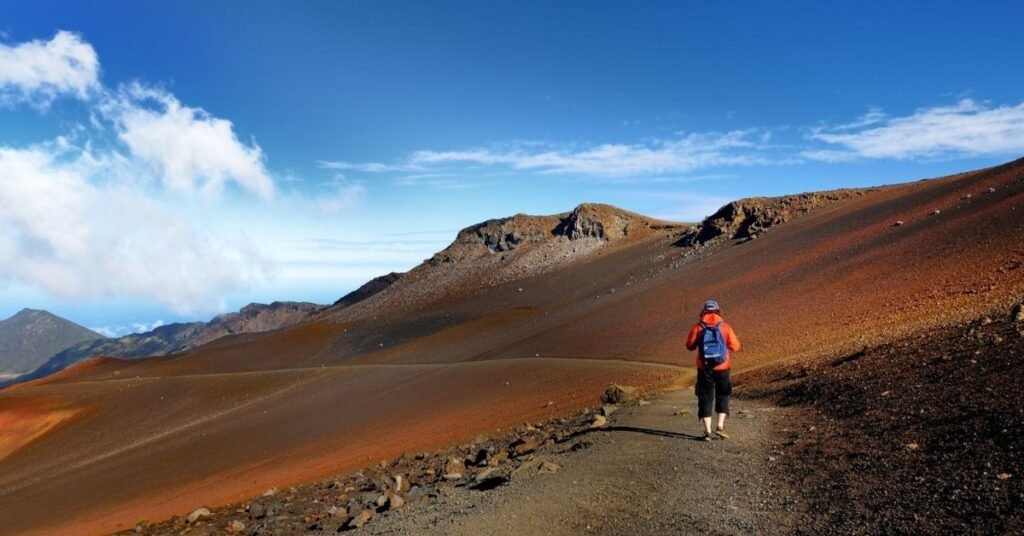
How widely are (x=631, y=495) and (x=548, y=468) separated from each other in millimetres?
1500

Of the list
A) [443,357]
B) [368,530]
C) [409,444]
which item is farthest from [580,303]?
[368,530]

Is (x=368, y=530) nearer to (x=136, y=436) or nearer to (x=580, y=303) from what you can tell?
(x=136, y=436)

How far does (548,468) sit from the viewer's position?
287 inches

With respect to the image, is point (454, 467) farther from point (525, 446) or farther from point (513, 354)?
point (513, 354)

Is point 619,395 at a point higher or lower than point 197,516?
higher

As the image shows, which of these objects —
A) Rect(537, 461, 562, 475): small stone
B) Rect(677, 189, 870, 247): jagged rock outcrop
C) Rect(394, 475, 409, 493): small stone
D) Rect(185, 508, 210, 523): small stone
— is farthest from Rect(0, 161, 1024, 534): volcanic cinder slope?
Rect(537, 461, 562, 475): small stone

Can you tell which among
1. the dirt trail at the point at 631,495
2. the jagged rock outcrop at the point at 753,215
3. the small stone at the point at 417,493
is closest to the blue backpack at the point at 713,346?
the dirt trail at the point at 631,495

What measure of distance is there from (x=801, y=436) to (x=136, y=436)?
30.6 meters

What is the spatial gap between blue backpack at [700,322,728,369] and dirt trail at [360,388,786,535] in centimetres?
101

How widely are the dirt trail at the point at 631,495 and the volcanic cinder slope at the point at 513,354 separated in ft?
23.2

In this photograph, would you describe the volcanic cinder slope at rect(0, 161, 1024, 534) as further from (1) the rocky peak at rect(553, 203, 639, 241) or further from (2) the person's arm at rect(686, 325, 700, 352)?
(1) the rocky peak at rect(553, 203, 639, 241)

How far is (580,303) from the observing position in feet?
129

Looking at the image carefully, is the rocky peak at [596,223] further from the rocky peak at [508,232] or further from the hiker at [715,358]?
the hiker at [715,358]

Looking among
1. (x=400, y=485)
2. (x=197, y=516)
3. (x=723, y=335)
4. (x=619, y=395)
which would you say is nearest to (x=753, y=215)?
(x=619, y=395)
